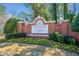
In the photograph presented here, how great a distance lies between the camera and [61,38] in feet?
7.36

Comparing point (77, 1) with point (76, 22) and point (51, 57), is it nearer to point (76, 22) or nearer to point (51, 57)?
point (76, 22)

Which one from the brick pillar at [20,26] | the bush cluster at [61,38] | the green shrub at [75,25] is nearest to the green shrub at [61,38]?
the bush cluster at [61,38]

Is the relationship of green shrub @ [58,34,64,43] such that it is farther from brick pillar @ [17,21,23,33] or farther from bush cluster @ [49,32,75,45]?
brick pillar @ [17,21,23,33]

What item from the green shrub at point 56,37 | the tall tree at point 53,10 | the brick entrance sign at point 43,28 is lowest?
the green shrub at point 56,37

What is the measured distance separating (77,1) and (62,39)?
384 millimetres

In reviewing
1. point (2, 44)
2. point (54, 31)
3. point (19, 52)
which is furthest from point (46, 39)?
point (2, 44)

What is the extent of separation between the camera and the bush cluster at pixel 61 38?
223 centimetres

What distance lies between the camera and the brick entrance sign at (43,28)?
224 centimetres

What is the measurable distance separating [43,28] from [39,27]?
0.04m

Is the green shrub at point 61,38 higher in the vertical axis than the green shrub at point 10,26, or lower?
lower

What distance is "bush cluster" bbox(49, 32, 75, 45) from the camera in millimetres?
2230

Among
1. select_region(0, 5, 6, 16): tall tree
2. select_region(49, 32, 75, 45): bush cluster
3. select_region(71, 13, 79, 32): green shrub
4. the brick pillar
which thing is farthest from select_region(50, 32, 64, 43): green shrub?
select_region(0, 5, 6, 16): tall tree

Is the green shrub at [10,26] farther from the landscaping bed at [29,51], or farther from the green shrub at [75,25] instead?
the green shrub at [75,25]

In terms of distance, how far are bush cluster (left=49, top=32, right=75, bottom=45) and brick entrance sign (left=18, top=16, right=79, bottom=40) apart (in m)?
0.03
